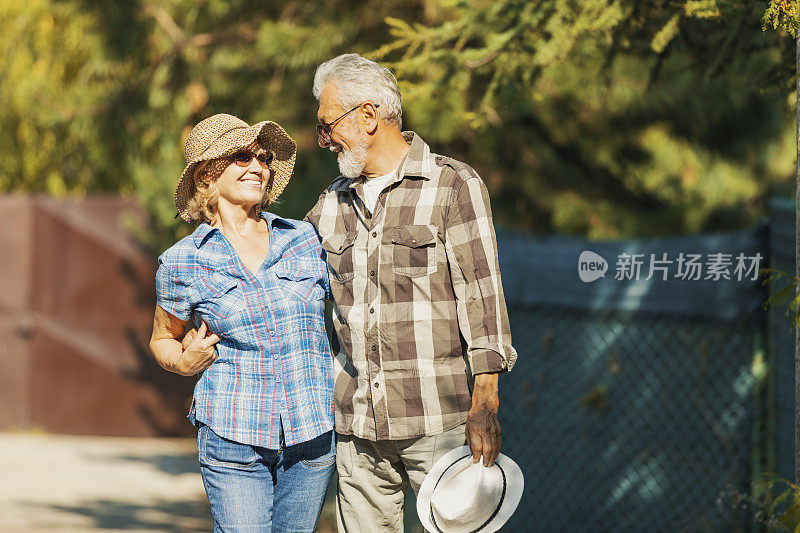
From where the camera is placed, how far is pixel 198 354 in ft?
9.95

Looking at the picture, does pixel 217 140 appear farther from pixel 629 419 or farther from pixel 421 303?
pixel 629 419

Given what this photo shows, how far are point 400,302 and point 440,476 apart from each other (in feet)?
1.75

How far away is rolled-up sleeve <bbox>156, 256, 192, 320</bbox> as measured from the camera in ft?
10.2

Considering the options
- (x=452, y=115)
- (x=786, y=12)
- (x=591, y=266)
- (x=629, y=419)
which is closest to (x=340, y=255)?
(x=786, y=12)

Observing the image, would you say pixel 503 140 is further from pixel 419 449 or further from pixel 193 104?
pixel 419 449

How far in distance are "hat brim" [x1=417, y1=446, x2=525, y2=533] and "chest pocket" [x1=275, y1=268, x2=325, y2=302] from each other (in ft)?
2.15

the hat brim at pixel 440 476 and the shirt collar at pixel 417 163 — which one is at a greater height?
the shirt collar at pixel 417 163

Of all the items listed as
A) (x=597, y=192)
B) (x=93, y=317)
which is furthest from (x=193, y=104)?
(x=597, y=192)

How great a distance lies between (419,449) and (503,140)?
196 inches

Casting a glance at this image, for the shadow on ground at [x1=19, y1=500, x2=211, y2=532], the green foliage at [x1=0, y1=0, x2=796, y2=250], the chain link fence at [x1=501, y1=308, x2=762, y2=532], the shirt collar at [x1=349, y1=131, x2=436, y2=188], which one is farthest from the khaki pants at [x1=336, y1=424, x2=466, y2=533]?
the green foliage at [x1=0, y1=0, x2=796, y2=250]

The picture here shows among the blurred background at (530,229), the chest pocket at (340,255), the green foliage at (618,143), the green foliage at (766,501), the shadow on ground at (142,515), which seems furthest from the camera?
the green foliage at (618,143)

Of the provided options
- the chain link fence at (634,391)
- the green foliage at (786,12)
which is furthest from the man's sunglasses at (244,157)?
the chain link fence at (634,391)

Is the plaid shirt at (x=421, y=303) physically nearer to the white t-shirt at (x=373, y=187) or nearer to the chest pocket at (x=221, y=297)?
the white t-shirt at (x=373, y=187)

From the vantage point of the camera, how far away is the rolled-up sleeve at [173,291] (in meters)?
3.10
